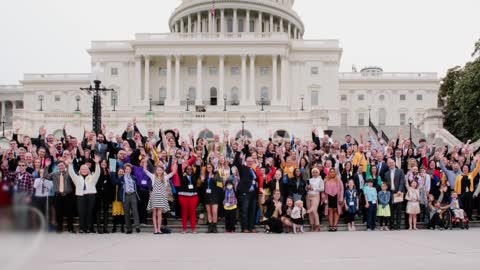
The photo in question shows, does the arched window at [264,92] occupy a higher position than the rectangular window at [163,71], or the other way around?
the rectangular window at [163,71]

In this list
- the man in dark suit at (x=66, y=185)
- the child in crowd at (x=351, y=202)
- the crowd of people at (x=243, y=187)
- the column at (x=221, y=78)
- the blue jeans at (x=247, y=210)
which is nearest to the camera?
the man in dark suit at (x=66, y=185)

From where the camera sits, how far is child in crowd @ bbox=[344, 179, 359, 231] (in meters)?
14.3

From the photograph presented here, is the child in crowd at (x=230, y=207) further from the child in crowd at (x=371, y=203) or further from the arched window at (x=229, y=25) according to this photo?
the arched window at (x=229, y=25)

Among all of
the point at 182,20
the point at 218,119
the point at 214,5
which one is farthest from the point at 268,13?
the point at 218,119

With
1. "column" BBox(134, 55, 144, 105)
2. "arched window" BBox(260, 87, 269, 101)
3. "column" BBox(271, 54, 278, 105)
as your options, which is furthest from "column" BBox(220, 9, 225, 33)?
"column" BBox(134, 55, 144, 105)

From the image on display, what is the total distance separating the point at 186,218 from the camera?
547 inches

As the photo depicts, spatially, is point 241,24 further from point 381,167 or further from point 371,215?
point 371,215

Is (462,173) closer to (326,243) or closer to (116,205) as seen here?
(326,243)

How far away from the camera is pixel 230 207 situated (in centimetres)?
1395

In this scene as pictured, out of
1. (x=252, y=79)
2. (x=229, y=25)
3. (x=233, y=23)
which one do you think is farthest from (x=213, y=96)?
(x=229, y=25)

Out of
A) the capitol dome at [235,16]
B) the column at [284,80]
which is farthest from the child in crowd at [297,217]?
the capitol dome at [235,16]

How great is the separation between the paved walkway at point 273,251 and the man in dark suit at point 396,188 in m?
1.69

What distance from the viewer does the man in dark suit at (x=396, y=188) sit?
578 inches

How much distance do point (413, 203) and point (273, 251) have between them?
21.3 ft
